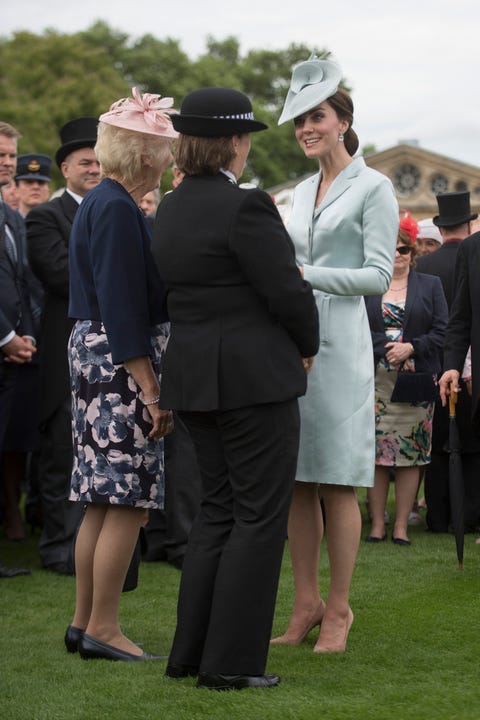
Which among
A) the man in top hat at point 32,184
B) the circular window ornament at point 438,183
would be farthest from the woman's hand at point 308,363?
the circular window ornament at point 438,183

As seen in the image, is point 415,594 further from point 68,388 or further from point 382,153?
point 382,153

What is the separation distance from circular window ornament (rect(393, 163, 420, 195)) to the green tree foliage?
6790mm

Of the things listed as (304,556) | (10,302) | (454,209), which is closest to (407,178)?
(454,209)

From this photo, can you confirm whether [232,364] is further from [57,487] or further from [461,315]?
[57,487]

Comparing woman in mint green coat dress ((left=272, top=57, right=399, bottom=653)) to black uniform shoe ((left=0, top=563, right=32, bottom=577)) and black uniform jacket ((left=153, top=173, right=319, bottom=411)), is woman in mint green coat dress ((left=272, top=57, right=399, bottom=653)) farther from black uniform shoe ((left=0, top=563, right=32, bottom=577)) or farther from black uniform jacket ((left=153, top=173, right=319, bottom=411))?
black uniform shoe ((left=0, top=563, right=32, bottom=577))

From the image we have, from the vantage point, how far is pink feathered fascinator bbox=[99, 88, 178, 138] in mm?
4934

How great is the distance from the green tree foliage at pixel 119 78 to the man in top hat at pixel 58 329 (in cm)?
3685

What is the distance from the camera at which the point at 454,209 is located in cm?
942

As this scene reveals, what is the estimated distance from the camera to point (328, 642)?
16.7 feet

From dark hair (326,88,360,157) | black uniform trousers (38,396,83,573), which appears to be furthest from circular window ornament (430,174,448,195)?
dark hair (326,88,360,157)

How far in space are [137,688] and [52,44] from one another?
4953cm

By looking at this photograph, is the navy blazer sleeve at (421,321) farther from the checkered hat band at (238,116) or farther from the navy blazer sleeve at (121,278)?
the checkered hat band at (238,116)

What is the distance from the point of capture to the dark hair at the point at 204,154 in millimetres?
4387

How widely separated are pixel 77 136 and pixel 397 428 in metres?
2.96
